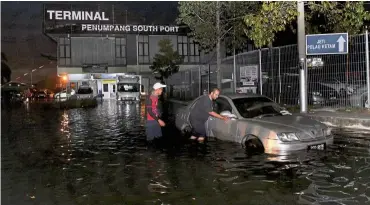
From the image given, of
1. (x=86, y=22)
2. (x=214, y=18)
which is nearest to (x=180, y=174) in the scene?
(x=214, y=18)

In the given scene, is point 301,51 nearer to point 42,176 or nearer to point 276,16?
point 276,16

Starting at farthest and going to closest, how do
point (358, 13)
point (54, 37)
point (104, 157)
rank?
1. point (54, 37)
2. point (358, 13)
3. point (104, 157)

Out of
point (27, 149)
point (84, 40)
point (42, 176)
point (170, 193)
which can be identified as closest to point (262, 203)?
point (170, 193)

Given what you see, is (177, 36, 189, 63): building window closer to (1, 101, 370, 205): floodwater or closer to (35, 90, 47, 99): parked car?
(35, 90, 47, 99): parked car

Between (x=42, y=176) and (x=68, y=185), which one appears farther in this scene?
(x=42, y=176)

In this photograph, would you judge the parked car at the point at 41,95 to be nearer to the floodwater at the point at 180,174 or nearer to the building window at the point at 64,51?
the building window at the point at 64,51

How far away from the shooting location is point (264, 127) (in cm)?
870

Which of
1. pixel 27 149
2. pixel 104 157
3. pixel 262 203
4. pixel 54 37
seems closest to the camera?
pixel 262 203

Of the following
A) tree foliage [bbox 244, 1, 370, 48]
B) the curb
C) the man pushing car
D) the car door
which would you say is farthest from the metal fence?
the man pushing car

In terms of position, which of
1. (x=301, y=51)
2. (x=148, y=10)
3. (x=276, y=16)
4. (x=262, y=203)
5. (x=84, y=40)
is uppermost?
(x=148, y=10)

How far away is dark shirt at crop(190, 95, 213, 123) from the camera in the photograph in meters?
9.88

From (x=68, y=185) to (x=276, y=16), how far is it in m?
8.32

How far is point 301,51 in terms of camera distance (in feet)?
46.6

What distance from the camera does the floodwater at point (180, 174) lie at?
19.5 feet
